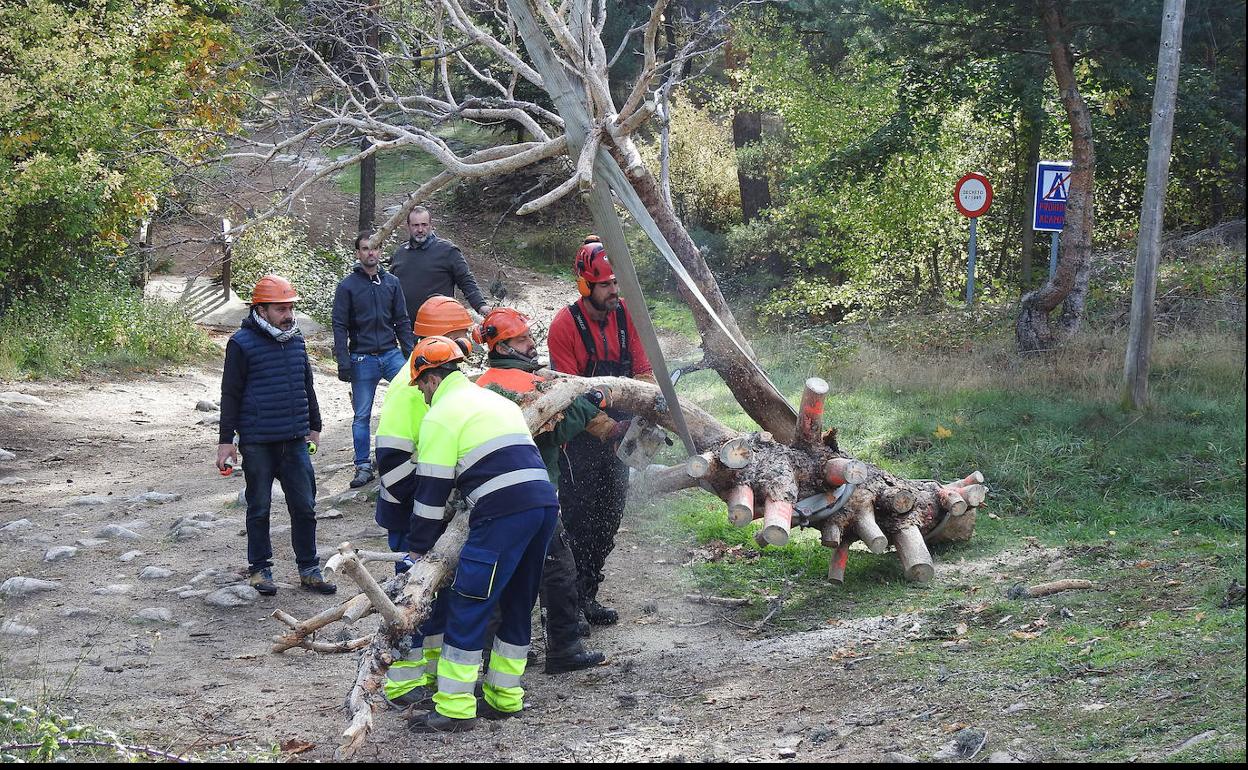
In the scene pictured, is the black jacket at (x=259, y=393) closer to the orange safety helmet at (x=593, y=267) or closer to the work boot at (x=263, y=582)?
the work boot at (x=263, y=582)

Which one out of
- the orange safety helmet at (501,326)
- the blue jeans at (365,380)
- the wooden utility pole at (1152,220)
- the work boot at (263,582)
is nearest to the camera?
the orange safety helmet at (501,326)

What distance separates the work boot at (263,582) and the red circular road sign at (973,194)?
409 inches

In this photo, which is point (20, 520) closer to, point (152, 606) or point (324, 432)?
point (152, 606)

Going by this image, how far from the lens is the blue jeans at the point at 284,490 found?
723 cm

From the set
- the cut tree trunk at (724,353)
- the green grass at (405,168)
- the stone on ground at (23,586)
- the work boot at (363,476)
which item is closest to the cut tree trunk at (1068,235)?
the cut tree trunk at (724,353)

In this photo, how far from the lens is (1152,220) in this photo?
9016mm

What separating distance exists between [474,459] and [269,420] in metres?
2.42

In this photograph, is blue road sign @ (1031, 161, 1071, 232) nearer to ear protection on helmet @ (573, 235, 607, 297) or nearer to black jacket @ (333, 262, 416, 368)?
black jacket @ (333, 262, 416, 368)

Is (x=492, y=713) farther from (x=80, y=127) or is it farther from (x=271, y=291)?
(x=80, y=127)

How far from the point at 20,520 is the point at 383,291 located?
3270mm

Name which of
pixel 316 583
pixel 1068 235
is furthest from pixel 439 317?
pixel 1068 235

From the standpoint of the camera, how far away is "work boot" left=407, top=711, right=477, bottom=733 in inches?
209

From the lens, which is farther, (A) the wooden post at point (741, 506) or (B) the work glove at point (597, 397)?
(A) the wooden post at point (741, 506)

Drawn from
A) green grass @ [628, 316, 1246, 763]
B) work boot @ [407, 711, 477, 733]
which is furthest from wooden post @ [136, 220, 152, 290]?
work boot @ [407, 711, 477, 733]
